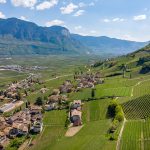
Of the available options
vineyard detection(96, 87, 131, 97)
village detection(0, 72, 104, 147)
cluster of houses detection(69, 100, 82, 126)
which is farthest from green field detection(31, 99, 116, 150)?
vineyard detection(96, 87, 131, 97)

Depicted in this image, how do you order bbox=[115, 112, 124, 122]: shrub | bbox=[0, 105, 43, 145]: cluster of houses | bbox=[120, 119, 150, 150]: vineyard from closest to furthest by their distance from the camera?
bbox=[120, 119, 150, 150]: vineyard → bbox=[115, 112, 124, 122]: shrub → bbox=[0, 105, 43, 145]: cluster of houses

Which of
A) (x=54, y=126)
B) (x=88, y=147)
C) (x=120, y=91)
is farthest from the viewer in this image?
(x=120, y=91)

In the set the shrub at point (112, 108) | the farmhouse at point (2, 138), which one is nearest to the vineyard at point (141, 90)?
the shrub at point (112, 108)

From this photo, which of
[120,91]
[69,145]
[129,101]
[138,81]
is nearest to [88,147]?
[69,145]

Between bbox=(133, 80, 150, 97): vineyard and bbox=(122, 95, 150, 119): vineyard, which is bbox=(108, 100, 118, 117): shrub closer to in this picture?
bbox=(122, 95, 150, 119): vineyard

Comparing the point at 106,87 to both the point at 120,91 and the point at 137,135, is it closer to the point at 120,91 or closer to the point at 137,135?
the point at 120,91

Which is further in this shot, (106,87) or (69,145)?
(106,87)
